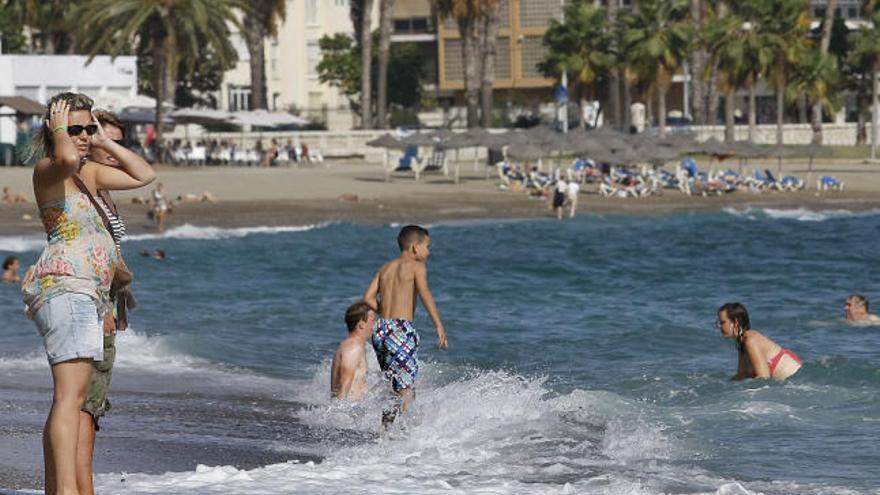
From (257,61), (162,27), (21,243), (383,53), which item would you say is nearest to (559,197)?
(21,243)

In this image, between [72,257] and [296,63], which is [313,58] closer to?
[296,63]

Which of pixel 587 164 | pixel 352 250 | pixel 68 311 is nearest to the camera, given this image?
pixel 68 311

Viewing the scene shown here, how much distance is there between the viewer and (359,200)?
138 ft

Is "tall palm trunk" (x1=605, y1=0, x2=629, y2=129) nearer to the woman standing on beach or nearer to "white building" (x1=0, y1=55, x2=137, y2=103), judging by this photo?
"white building" (x1=0, y1=55, x2=137, y2=103)

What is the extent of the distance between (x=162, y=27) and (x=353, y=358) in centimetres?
4163

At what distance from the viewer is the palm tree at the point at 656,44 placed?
6250 centimetres

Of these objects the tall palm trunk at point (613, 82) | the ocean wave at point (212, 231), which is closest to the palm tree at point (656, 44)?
the tall palm trunk at point (613, 82)

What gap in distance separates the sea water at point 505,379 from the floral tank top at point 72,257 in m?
1.78

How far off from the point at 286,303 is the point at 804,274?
9.84 meters

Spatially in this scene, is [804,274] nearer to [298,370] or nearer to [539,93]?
[298,370]

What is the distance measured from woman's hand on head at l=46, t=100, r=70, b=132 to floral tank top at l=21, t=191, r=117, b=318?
0.93ft

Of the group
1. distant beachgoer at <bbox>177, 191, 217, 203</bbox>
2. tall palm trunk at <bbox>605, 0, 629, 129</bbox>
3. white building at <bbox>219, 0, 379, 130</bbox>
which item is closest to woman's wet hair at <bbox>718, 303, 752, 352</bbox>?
distant beachgoer at <bbox>177, 191, 217, 203</bbox>

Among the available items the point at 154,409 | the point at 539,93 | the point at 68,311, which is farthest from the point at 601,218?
the point at 539,93

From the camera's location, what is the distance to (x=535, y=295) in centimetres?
2488
